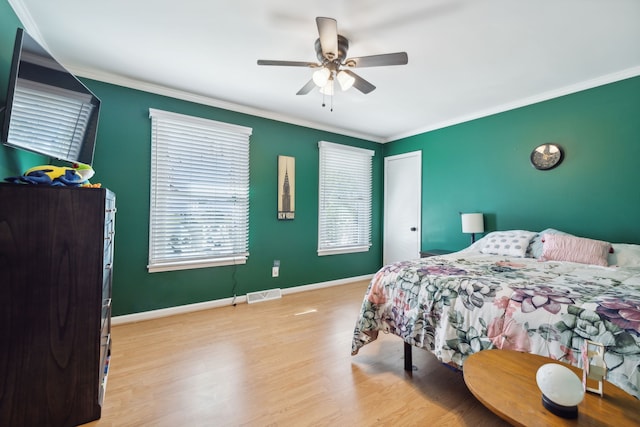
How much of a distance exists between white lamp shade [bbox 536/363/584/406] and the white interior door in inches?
141

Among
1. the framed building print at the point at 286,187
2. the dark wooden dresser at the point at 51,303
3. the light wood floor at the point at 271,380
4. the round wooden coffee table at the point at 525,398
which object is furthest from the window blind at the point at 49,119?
the round wooden coffee table at the point at 525,398

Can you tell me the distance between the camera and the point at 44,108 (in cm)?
162

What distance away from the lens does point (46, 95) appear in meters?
1.62

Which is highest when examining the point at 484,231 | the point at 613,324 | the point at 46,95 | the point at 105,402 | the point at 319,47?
the point at 319,47

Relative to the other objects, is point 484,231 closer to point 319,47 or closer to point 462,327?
point 462,327

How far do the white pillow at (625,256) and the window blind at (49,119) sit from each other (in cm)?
440

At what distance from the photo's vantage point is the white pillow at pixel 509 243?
2.85 metres

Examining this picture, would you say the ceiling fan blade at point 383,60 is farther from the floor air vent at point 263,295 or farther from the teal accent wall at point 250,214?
the floor air vent at point 263,295

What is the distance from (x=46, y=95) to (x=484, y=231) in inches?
176

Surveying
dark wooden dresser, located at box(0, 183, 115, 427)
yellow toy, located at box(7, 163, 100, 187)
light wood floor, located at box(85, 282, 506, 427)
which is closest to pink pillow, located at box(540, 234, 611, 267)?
light wood floor, located at box(85, 282, 506, 427)

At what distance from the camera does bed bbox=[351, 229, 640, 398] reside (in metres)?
1.23

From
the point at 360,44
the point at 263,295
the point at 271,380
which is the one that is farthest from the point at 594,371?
the point at 263,295

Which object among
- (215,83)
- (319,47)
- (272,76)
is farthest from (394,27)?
(215,83)

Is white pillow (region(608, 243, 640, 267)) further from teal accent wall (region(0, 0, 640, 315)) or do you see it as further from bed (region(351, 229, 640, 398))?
teal accent wall (region(0, 0, 640, 315))
